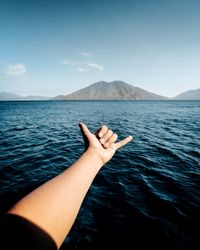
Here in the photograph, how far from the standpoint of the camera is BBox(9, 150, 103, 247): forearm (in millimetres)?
1640

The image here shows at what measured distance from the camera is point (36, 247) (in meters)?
1.39

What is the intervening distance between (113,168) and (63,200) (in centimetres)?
812

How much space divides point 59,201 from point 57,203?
0.03 m

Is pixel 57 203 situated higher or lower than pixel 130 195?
higher

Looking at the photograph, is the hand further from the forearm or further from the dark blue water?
the dark blue water

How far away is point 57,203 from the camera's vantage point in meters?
1.79

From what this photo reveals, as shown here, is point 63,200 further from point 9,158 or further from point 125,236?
point 9,158

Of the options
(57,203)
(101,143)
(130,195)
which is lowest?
(130,195)

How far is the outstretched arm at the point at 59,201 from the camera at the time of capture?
5.39 ft

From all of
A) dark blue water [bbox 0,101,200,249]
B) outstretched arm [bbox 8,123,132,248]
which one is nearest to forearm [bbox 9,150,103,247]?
outstretched arm [bbox 8,123,132,248]

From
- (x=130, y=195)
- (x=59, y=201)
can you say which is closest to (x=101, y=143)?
(x=59, y=201)

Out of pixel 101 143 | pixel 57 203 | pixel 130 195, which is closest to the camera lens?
pixel 57 203

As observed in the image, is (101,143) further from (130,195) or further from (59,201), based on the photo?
(130,195)

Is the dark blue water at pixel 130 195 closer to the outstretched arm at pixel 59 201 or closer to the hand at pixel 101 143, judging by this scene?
the hand at pixel 101 143
